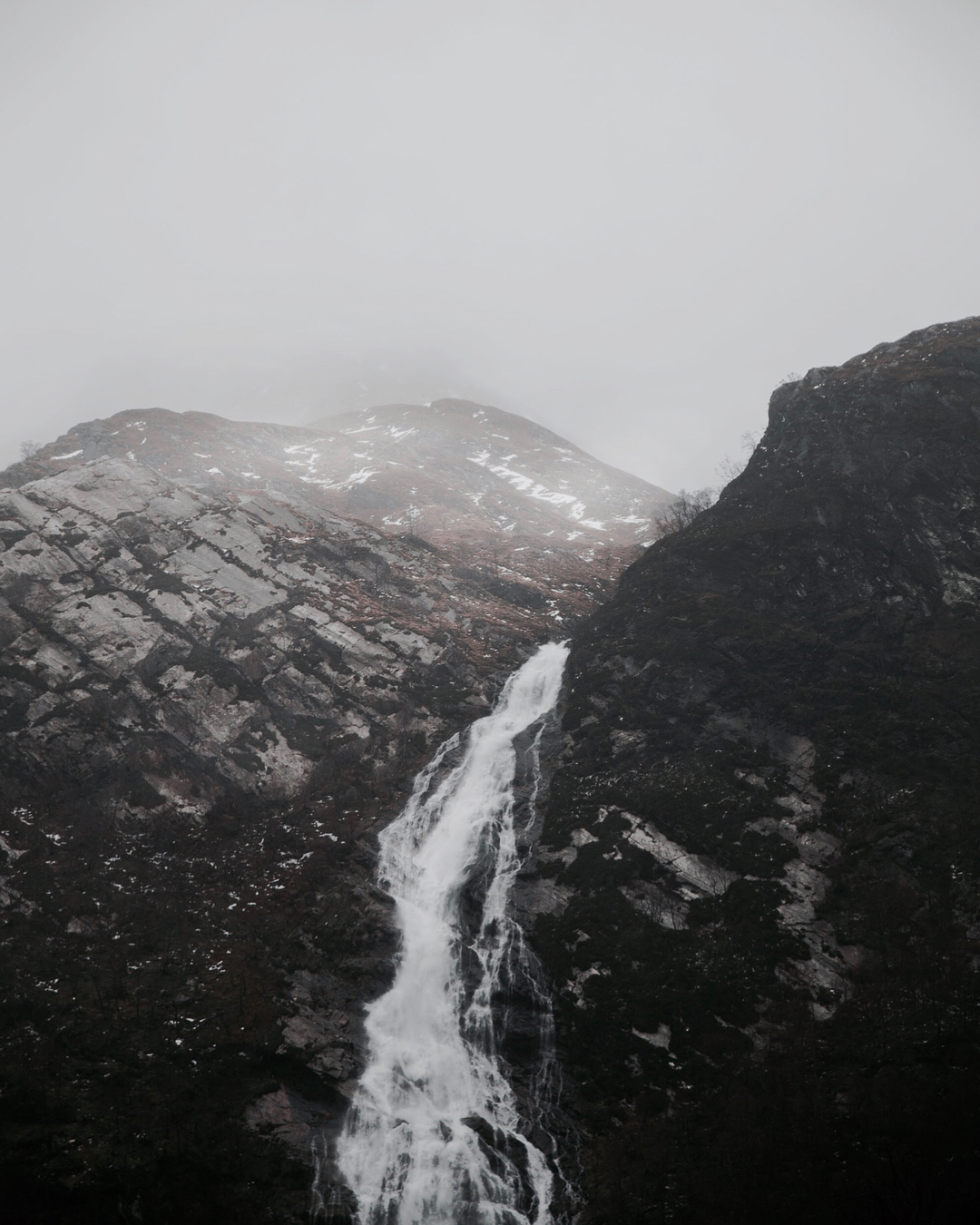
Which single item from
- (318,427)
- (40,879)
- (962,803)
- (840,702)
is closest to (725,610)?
(840,702)

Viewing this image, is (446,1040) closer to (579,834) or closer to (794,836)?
(579,834)

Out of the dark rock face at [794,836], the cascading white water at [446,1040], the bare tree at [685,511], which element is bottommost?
the cascading white water at [446,1040]

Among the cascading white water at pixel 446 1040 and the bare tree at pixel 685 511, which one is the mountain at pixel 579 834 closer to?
the cascading white water at pixel 446 1040

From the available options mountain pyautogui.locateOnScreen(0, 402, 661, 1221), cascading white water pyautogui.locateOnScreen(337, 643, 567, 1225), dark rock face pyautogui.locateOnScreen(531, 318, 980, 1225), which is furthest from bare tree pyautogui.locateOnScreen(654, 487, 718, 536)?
cascading white water pyautogui.locateOnScreen(337, 643, 567, 1225)

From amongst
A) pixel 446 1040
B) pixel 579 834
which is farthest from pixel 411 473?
pixel 446 1040

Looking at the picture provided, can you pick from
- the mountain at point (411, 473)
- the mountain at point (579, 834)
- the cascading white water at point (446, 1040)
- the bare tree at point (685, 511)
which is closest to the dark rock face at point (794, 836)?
the mountain at point (579, 834)

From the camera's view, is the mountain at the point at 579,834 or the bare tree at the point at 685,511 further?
the bare tree at the point at 685,511

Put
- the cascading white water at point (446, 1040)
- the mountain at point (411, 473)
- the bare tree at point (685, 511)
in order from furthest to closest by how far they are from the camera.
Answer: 1. the mountain at point (411, 473)
2. the bare tree at point (685, 511)
3. the cascading white water at point (446, 1040)

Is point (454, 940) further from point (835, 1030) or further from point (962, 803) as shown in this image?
point (962, 803)
